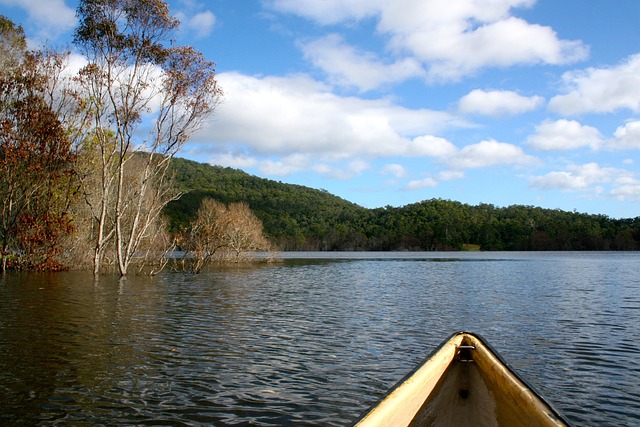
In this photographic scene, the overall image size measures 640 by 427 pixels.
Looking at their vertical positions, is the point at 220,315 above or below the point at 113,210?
below

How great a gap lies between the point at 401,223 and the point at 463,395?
150604 mm

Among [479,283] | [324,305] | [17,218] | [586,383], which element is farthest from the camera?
[17,218]

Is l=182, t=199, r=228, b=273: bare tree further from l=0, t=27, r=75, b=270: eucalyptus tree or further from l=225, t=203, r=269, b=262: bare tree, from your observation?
l=0, t=27, r=75, b=270: eucalyptus tree

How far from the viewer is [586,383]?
880 cm

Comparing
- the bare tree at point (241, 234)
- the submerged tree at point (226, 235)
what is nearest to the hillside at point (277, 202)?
the submerged tree at point (226, 235)

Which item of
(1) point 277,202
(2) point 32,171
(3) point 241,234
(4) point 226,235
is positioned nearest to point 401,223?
(1) point 277,202

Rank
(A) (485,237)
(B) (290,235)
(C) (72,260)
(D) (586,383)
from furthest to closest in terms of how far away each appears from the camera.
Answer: (A) (485,237), (B) (290,235), (C) (72,260), (D) (586,383)

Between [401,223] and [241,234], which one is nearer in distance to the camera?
[241,234]

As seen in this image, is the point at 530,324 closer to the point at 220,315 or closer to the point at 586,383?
the point at 586,383

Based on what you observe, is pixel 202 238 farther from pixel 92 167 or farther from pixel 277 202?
pixel 277 202

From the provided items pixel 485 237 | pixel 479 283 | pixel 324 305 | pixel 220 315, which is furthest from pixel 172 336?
pixel 485 237

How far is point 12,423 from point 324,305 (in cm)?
1371

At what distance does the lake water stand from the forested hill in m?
91.6

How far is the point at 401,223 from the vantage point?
506 feet
